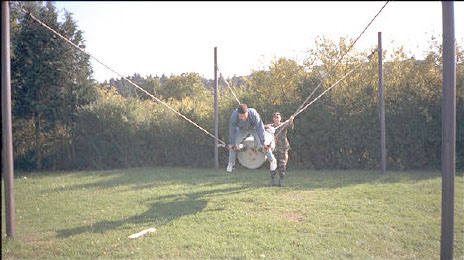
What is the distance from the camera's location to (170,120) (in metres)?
15.3

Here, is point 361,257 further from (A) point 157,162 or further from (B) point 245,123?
(A) point 157,162

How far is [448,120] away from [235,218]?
12.7 ft

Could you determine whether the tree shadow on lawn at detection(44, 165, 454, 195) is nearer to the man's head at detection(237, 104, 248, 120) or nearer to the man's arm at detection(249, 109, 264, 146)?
the man's arm at detection(249, 109, 264, 146)

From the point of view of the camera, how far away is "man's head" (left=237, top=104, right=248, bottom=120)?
8.03 metres

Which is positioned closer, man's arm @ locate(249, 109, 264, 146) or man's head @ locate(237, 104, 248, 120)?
man's head @ locate(237, 104, 248, 120)

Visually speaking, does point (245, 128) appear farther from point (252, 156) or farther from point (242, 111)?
point (252, 156)

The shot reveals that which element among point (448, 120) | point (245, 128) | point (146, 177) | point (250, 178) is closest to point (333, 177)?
point (250, 178)

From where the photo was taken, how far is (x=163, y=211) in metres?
7.81

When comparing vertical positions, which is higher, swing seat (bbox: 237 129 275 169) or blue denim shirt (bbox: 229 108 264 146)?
blue denim shirt (bbox: 229 108 264 146)

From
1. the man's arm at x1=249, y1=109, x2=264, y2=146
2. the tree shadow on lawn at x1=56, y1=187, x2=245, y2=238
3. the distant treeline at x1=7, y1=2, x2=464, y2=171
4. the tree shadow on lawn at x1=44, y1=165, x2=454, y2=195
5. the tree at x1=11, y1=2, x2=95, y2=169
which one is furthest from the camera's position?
the tree at x1=11, y1=2, x2=95, y2=169

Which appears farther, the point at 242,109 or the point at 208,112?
the point at 208,112

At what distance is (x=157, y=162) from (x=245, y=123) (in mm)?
7718

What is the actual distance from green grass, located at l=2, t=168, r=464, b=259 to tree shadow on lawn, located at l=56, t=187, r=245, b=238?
21 mm

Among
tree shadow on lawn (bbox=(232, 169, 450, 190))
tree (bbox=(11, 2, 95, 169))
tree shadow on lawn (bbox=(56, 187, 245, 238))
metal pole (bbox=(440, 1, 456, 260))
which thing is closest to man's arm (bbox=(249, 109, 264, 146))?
tree shadow on lawn (bbox=(56, 187, 245, 238))
